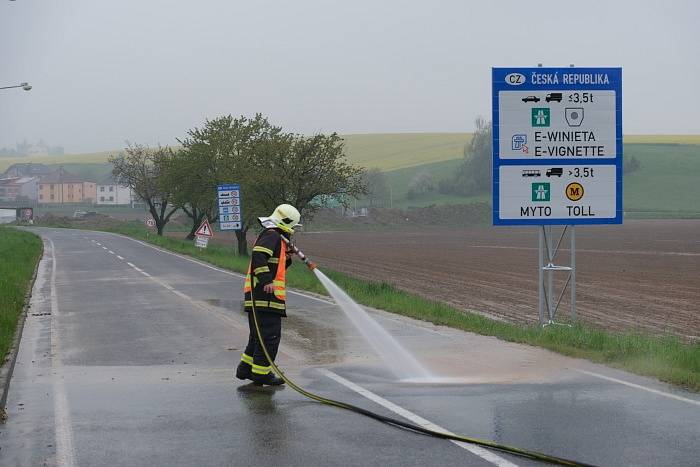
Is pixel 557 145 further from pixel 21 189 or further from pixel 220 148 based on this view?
pixel 21 189

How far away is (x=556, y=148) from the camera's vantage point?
14.8m

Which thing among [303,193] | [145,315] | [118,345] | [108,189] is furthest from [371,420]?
[108,189]

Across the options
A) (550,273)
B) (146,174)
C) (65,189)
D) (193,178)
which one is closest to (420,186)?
(146,174)

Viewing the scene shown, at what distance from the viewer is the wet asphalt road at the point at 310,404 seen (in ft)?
21.4

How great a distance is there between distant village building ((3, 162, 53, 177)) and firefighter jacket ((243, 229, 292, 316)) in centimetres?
18563

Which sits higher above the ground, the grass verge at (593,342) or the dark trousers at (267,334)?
the dark trousers at (267,334)

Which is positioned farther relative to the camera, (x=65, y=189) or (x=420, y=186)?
(x=65, y=189)

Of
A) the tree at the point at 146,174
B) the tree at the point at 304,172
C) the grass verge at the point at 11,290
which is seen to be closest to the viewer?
the grass verge at the point at 11,290

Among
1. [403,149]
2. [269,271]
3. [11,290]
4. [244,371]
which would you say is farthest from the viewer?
[403,149]

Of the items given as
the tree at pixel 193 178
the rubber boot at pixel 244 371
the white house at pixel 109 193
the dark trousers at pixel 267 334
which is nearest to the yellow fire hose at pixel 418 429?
the dark trousers at pixel 267 334

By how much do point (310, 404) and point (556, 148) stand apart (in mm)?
8018

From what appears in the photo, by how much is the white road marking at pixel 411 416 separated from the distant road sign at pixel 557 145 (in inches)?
236

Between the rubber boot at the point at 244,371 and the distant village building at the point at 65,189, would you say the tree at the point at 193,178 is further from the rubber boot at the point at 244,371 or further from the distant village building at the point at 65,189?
the distant village building at the point at 65,189

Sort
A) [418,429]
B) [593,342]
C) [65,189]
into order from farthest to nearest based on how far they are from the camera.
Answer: [65,189] → [593,342] → [418,429]
